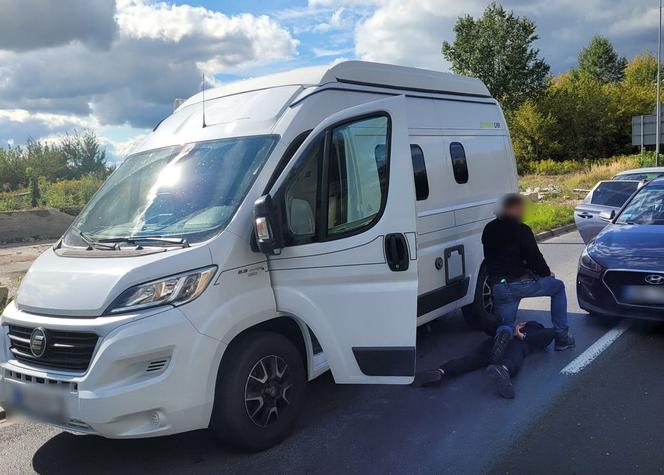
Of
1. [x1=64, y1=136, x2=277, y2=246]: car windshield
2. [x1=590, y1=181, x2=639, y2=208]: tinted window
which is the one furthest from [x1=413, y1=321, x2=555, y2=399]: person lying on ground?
[x1=590, y1=181, x2=639, y2=208]: tinted window

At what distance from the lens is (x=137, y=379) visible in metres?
3.39

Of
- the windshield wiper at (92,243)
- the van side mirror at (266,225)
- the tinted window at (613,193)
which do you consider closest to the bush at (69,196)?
the tinted window at (613,193)

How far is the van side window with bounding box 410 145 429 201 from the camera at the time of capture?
5.51 meters

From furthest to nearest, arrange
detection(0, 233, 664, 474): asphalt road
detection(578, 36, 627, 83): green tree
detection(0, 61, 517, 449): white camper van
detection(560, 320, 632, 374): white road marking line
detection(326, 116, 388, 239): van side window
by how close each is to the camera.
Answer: detection(578, 36, 627, 83): green tree < detection(560, 320, 632, 374): white road marking line < detection(326, 116, 388, 239): van side window < detection(0, 233, 664, 474): asphalt road < detection(0, 61, 517, 449): white camper van

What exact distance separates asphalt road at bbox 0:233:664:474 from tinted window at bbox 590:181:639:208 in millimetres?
7897

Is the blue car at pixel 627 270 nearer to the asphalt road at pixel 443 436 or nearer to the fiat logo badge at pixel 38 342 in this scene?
the asphalt road at pixel 443 436

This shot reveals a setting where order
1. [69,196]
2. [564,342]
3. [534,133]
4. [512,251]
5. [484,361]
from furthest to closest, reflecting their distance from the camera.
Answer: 1. [534,133]
2. [69,196]
3. [564,342]
4. [512,251]
5. [484,361]

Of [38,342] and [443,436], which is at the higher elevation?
[38,342]

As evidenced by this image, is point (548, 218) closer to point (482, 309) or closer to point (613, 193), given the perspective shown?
point (613, 193)

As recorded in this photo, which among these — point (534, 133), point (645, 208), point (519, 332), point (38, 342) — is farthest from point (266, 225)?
point (534, 133)

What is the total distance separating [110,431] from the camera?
3.39 metres

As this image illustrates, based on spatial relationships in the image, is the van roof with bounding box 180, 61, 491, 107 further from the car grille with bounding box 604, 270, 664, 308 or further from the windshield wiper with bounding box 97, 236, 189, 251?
the car grille with bounding box 604, 270, 664, 308

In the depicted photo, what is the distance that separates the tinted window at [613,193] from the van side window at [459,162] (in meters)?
7.46

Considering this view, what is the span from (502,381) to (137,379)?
9.17 feet
